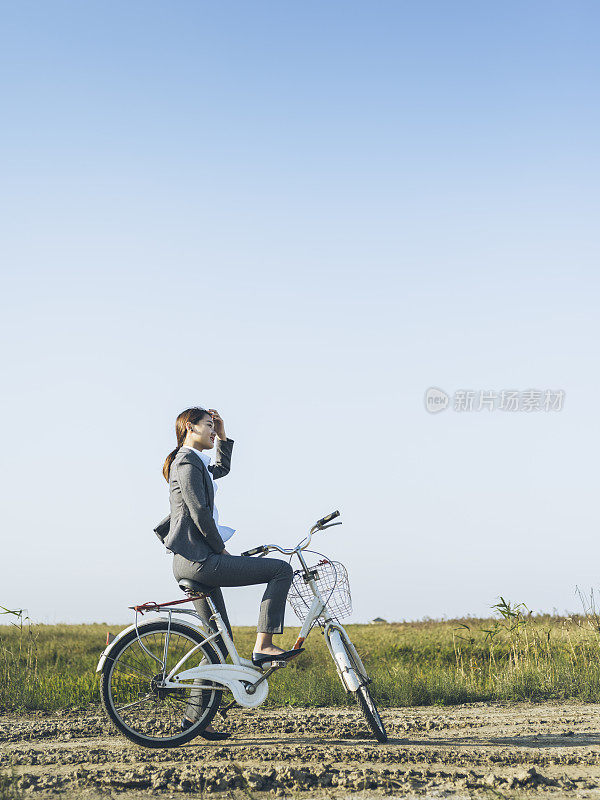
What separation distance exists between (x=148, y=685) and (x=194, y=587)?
2.97 ft

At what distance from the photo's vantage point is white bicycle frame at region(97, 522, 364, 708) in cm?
604

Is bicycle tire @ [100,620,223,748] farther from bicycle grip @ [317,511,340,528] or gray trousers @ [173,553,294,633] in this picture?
bicycle grip @ [317,511,340,528]

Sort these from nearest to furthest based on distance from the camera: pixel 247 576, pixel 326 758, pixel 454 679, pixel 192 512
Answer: pixel 326 758, pixel 192 512, pixel 247 576, pixel 454 679

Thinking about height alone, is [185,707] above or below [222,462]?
below

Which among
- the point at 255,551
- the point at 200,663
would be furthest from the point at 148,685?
the point at 255,551

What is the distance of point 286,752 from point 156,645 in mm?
1335

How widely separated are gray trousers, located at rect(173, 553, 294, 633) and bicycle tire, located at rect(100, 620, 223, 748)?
0.44 meters

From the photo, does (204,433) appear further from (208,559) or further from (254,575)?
(254,575)

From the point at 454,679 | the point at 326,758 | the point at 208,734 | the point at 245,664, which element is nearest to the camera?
the point at 326,758

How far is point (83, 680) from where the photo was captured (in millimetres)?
9461

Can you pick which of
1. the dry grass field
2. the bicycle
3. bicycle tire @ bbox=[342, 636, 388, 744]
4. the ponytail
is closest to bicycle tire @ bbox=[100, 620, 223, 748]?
the bicycle

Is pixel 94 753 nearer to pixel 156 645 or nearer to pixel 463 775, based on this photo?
pixel 156 645

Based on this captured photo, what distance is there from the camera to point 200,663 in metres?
6.26

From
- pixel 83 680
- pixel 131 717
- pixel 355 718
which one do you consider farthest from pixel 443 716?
pixel 83 680
